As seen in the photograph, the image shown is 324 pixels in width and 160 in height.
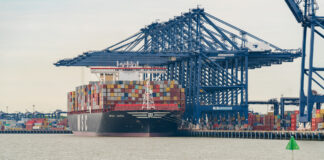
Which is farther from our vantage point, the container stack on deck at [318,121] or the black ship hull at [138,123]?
the black ship hull at [138,123]

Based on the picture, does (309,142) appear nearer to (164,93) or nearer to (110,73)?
(164,93)

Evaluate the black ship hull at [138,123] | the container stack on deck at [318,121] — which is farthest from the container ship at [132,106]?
the container stack on deck at [318,121]

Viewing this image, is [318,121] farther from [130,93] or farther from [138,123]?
[130,93]

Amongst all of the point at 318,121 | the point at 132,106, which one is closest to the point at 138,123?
the point at 132,106

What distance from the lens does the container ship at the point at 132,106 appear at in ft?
302

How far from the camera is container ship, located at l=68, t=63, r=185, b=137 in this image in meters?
91.9

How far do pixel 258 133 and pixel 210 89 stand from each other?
18.0m

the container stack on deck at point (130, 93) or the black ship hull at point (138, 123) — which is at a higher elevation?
the container stack on deck at point (130, 93)

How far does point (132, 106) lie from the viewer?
309 feet

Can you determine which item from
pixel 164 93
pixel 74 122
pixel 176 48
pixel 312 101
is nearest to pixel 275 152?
pixel 312 101

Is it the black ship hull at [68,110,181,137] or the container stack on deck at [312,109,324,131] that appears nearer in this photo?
the container stack on deck at [312,109,324,131]

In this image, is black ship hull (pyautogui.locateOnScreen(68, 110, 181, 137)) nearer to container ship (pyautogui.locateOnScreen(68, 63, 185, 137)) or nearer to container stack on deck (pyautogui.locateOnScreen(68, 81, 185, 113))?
container ship (pyautogui.locateOnScreen(68, 63, 185, 137))

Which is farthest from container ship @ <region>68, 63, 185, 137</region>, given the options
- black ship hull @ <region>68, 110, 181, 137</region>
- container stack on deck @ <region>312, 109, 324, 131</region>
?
container stack on deck @ <region>312, 109, 324, 131</region>

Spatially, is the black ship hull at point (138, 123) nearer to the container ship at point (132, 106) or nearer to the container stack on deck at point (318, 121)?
the container ship at point (132, 106)
